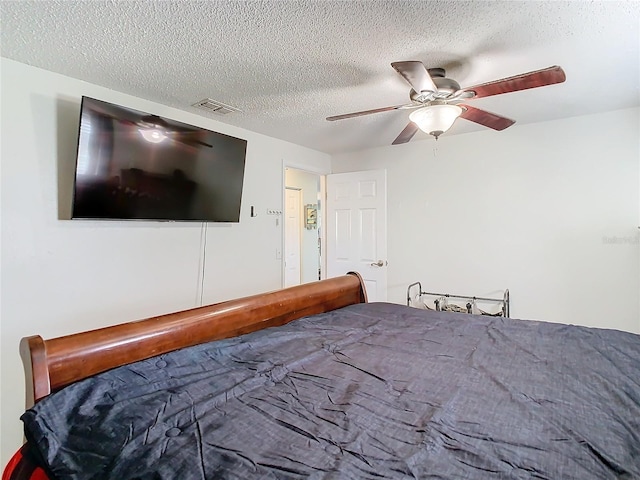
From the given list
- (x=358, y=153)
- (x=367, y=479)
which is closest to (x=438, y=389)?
(x=367, y=479)

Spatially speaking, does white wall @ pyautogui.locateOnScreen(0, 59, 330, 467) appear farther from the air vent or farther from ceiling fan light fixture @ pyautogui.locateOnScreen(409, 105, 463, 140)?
ceiling fan light fixture @ pyautogui.locateOnScreen(409, 105, 463, 140)

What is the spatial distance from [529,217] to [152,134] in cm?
324

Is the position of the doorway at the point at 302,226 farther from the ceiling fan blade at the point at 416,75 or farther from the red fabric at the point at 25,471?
the red fabric at the point at 25,471

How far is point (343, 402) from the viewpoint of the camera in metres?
1.14

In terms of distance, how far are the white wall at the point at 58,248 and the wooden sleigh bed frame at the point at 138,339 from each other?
1012mm

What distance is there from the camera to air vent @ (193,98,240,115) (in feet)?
8.60

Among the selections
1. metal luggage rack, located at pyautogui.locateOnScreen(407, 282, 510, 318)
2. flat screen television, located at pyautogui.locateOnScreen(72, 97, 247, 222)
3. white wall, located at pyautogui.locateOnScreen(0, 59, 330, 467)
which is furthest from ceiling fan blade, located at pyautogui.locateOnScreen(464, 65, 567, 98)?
white wall, located at pyautogui.locateOnScreen(0, 59, 330, 467)

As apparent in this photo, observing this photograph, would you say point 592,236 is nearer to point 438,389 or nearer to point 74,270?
point 438,389

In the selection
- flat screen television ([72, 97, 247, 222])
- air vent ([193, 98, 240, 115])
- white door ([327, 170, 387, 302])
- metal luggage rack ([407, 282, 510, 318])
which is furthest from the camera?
white door ([327, 170, 387, 302])

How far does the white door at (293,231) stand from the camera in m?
5.46

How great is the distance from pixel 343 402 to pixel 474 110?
188cm

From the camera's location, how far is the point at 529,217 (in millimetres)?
3246

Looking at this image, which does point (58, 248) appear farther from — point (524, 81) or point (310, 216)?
point (310, 216)

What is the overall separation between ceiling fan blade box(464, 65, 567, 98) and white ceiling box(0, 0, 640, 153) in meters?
0.24
